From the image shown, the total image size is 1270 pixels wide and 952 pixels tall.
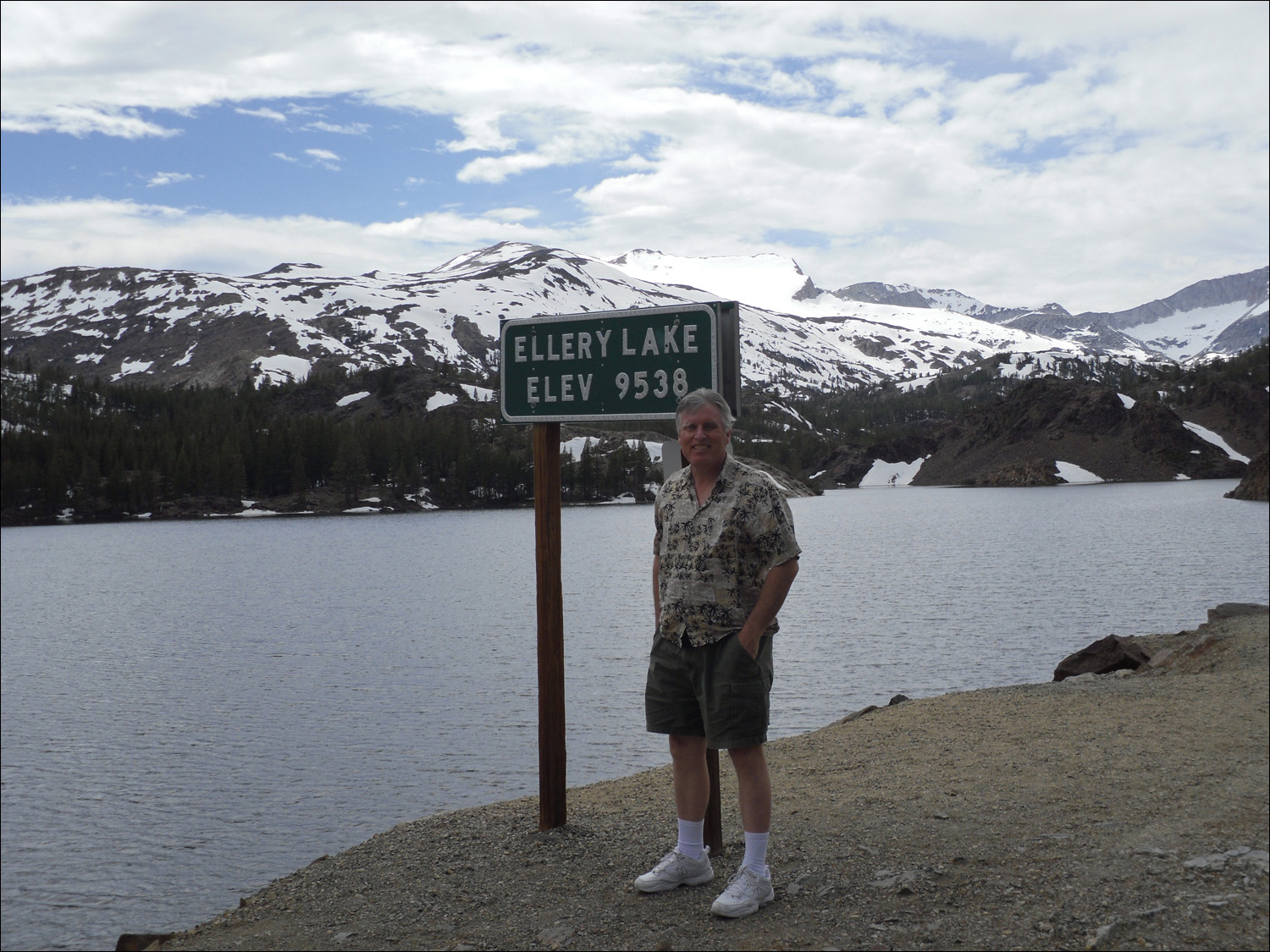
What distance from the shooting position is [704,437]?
5.77 metres

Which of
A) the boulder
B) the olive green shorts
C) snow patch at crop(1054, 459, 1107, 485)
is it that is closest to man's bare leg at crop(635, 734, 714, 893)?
the olive green shorts

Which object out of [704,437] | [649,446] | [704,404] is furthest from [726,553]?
[649,446]

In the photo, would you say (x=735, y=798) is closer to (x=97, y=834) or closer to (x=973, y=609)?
(x=97, y=834)

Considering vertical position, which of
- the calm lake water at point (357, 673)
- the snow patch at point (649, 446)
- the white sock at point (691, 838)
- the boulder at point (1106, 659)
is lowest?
the calm lake water at point (357, 673)

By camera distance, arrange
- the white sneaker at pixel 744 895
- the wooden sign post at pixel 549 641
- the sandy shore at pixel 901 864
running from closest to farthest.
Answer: the sandy shore at pixel 901 864 < the white sneaker at pixel 744 895 < the wooden sign post at pixel 549 641

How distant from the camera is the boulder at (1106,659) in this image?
1817 centimetres

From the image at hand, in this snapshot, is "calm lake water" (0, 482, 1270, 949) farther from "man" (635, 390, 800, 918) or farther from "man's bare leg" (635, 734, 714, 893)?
"man" (635, 390, 800, 918)

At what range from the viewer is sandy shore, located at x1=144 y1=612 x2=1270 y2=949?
17.6ft

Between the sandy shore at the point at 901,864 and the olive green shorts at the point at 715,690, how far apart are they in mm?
1061

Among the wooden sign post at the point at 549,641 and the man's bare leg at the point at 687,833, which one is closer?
the man's bare leg at the point at 687,833

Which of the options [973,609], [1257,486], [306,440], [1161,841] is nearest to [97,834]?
[1161,841]

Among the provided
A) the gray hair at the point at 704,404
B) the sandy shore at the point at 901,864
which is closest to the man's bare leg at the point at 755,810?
the sandy shore at the point at 901,864

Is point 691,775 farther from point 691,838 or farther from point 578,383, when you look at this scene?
point 578,383

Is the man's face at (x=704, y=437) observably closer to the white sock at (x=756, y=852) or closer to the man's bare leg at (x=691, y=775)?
the man's bare leg at (x=691, y=775)
